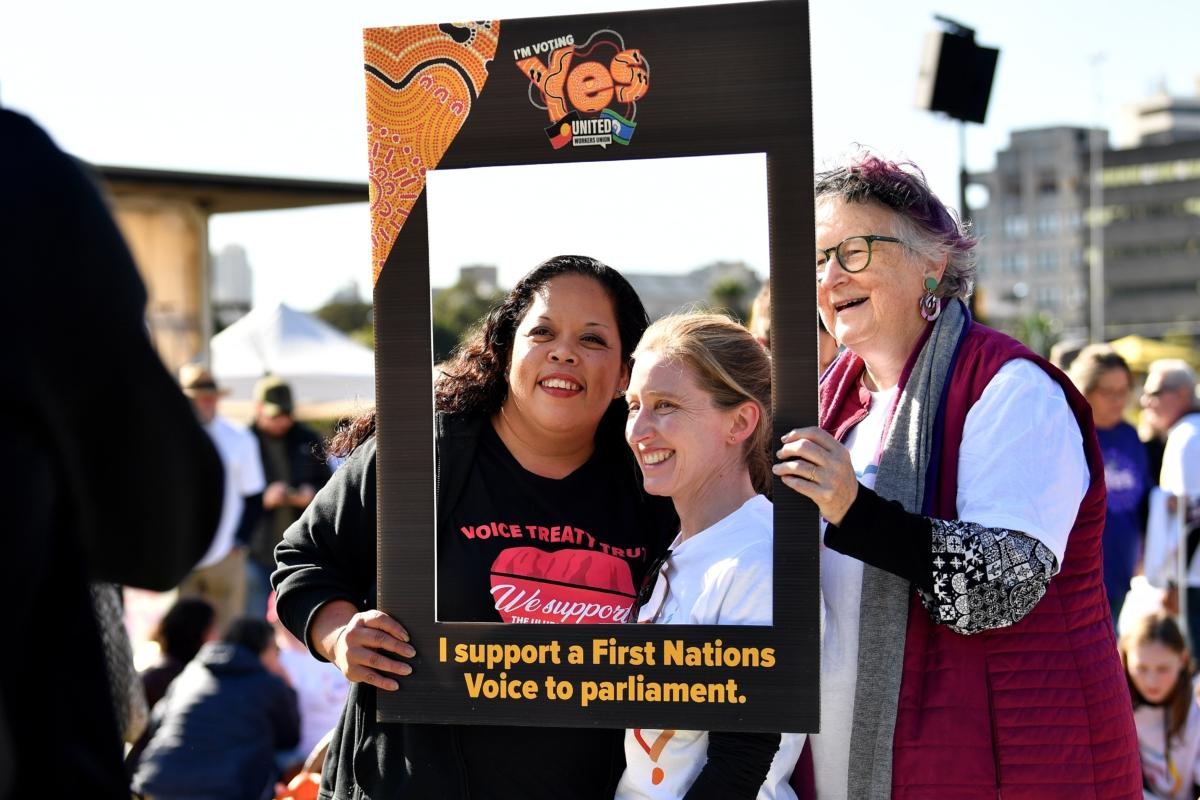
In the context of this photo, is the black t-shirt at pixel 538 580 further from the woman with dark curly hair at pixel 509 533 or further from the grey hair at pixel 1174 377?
the grey hair at pixel 1174 377

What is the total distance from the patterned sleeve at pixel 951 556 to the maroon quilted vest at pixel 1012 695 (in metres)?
0.11

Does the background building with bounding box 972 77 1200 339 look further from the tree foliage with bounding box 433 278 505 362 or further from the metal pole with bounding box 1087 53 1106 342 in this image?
the tree foliage with bounding box 433 278 505 362

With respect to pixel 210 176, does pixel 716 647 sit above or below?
below

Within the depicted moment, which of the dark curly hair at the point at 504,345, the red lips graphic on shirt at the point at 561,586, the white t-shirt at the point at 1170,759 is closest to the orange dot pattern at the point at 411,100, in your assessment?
the dark curly hair at the point at 504,345

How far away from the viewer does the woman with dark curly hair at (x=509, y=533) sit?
2316 mm

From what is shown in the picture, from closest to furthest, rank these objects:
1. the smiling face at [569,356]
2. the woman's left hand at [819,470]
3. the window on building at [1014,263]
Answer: the woman's left hand at [819,470]
the smiling face at [569,356]
the window on building at [1014,263]

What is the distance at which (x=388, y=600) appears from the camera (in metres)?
2.28

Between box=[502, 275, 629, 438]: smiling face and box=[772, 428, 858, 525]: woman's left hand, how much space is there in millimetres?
443

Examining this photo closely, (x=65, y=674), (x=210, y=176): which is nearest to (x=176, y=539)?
(x=65, y=674)

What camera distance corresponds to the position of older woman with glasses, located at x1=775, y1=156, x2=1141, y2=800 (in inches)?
84.8

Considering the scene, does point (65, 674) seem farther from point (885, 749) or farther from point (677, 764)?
point (885, 749)

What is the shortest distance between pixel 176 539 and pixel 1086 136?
4898 inches

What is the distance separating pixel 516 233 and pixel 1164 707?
3791mm

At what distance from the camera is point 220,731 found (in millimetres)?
4773
